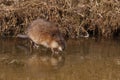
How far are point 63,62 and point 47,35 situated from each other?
26.0 inches

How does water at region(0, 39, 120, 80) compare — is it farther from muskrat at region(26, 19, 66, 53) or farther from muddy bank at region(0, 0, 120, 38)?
muddy bank at region(0, 0, 120, 38)

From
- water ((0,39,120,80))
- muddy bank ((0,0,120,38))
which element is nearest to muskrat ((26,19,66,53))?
water ((0,39,120,80))

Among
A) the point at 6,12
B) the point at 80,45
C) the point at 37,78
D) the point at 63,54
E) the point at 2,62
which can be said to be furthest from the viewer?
the point at 6,12

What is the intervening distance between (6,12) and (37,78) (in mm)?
2827

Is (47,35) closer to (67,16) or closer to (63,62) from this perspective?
(63,62)

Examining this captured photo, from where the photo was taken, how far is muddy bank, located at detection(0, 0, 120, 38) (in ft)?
29.6

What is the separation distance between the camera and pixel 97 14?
9.19m

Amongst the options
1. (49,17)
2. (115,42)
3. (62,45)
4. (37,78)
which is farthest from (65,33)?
(37,78)

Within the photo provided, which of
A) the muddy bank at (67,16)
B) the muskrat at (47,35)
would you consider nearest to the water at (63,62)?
the muskrat at (47,35)

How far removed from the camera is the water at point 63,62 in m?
6.68

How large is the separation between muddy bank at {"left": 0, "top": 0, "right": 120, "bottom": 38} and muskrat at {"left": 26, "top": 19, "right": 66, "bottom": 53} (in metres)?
0.98

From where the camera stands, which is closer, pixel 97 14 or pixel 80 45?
pixel 80 45

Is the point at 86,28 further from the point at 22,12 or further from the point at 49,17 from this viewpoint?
the point at 22,12

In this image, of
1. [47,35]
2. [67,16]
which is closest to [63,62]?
[47,35]
